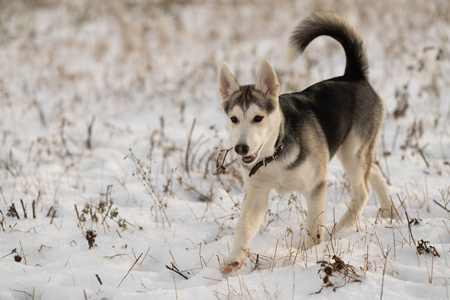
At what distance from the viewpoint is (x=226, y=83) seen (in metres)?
3.65

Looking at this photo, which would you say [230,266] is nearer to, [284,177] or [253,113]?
[284,177]

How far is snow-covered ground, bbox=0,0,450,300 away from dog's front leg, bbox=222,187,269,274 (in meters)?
0.11

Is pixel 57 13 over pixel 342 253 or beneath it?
over

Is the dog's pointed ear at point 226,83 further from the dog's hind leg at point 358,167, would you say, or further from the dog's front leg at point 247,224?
the dog's hind leg at point 358,167

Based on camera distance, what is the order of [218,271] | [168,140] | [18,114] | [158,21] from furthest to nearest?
[158,21], [18,114], [168,140], [218,271]

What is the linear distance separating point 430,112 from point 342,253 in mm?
4249

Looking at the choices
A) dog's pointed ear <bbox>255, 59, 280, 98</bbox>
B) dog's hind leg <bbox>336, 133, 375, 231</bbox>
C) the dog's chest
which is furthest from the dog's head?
dog's hind leg <bbox>336, 133, 375, 231</bbox>

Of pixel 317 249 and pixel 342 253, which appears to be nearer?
pixel 342 253

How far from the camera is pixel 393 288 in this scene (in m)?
2.76

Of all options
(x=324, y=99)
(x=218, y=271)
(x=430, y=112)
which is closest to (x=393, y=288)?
(x=218, y=271)

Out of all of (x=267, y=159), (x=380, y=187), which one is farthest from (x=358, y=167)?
(x=267, y=159)

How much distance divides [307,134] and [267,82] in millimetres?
502

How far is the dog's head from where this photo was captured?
10.3 feet

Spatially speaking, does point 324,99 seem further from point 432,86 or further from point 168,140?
point 432,86
